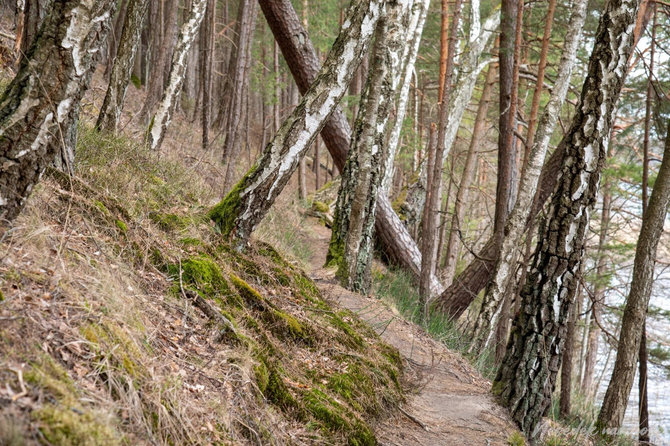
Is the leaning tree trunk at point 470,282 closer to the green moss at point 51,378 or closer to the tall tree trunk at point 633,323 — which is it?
the tall tree trunk at point 633,323

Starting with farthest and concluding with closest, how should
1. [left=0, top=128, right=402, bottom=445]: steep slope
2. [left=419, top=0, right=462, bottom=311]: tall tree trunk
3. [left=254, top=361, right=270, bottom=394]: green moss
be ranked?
[left=419, top=0, right=462, bottom=311]: tall tree trunk
[left=254, top=361, right=270, bottom=394]: green moss
[left=0, top=128, right=402, bottom=445]: steep slope

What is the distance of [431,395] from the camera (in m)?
5.11

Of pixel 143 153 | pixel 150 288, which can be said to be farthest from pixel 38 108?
pixel 143 153

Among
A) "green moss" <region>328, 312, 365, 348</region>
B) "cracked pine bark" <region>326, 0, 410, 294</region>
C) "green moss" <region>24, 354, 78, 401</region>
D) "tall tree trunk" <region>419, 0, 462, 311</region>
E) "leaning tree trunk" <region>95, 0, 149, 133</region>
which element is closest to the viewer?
"green moss" <region>24, 354, 78, 401</region>

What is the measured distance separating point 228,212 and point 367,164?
7.05 ft

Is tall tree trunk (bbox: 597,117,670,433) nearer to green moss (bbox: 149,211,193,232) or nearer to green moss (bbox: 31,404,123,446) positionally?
green moss (bbox: 149,211,193,232)

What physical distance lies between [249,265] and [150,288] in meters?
1.64

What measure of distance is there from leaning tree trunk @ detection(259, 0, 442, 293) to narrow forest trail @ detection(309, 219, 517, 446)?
2516mm

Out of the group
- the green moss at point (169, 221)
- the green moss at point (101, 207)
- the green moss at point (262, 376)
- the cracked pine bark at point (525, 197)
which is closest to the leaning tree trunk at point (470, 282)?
the cracked pine bark at point (525, 197)

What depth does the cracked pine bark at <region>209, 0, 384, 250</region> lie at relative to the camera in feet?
17.2

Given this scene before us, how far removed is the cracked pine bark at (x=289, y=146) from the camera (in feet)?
17.2

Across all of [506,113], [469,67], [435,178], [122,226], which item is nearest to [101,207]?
[122,226]

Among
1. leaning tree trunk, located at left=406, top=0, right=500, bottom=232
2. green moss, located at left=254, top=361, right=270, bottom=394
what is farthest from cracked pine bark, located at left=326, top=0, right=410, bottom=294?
leaning tree trunk, located at left=406, top=0, right=500, bottom=232

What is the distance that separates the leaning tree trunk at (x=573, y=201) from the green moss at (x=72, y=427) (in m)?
3.71
